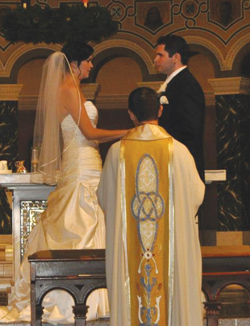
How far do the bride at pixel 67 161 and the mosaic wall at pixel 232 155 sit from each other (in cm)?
725

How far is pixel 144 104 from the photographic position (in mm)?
5887

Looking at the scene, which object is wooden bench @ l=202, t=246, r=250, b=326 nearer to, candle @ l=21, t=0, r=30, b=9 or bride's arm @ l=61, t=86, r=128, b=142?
bride's arm @ l=61, t=86, r=128, b=142

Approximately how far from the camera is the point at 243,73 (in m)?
16.0

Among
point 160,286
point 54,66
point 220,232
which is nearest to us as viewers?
point 160,286

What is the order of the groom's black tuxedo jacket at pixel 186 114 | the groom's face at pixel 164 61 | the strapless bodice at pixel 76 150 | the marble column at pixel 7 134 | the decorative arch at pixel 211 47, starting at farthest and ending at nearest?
the decorative arch at pixel 211 47, the marble column at pixel 7 134, the strapless bodice at pixel 76 150, the groom's face at pixel 164 61, the groom's black tuxedo jacket at pixel 186 114

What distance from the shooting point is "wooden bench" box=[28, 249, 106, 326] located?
6285 mm

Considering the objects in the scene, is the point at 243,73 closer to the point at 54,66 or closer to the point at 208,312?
the point at 54,66

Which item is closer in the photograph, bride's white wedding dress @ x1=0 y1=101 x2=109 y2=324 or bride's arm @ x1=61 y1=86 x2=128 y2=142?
bride's white wedding dress @ x1=0 y1=101 x2=109 y2=324

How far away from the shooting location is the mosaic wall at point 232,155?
15.8 metres

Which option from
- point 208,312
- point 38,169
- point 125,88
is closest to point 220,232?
point 125,88

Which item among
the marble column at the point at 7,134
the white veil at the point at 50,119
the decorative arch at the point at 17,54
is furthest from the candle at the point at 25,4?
the decorative arch at the point at 17,54

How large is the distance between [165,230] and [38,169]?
3.12 m

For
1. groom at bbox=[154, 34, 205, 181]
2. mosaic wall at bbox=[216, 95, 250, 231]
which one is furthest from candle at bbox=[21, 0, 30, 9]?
mosaic wall at bbox=[216, 95, 250, 231]

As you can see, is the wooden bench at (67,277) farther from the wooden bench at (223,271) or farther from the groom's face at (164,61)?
the groom's face at (164,61)
